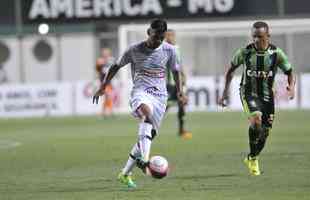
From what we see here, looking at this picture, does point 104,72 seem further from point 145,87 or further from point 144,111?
point 144,111

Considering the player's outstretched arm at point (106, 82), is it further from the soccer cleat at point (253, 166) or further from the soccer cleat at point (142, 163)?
the soccer cleat at point (253, 166)

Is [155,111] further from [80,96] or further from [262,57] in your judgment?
[80,96]

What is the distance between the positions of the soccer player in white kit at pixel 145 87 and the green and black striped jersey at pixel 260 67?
1.49 meters

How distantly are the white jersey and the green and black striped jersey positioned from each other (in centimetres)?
157

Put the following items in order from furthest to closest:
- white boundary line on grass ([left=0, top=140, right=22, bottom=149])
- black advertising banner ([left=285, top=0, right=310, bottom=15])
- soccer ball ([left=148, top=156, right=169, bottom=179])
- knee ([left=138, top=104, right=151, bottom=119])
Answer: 1. black advertising banner ([left=285, top=0, right=310, bottom=15])
2. white boundary line on grass ([left=0, top=140, right=22, bottom=149])
3. knee ([left=138, top=104, right=151, bottom=119])
4. soccer ball ([left=148, top=156, right=169, bottom=179])

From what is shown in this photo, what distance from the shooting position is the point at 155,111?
14.0 metres

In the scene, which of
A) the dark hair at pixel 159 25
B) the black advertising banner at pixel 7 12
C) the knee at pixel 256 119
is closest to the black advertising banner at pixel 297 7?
the black advertising banner at pixel 7 12

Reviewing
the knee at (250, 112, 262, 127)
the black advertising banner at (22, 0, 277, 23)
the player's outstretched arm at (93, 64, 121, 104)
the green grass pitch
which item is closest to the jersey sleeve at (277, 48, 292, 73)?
the knee at (250, 112, 262, 127)

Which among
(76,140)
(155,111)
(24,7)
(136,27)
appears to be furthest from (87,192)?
(24,7)

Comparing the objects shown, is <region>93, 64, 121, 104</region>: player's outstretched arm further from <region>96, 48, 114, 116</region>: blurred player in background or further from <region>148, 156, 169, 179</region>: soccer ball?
<region>96, 48, 114, 116</region>: blurred player in background

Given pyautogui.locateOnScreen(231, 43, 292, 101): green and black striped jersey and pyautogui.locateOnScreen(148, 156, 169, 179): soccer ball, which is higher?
pyautogui.locateOnScreen(231, 43, 292, 101): green and black striped jersey

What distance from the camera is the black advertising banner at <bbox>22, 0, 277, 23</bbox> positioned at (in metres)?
43.6

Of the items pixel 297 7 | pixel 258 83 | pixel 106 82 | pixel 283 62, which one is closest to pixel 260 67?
pixel 258 83

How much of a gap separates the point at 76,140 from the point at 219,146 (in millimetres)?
4590
